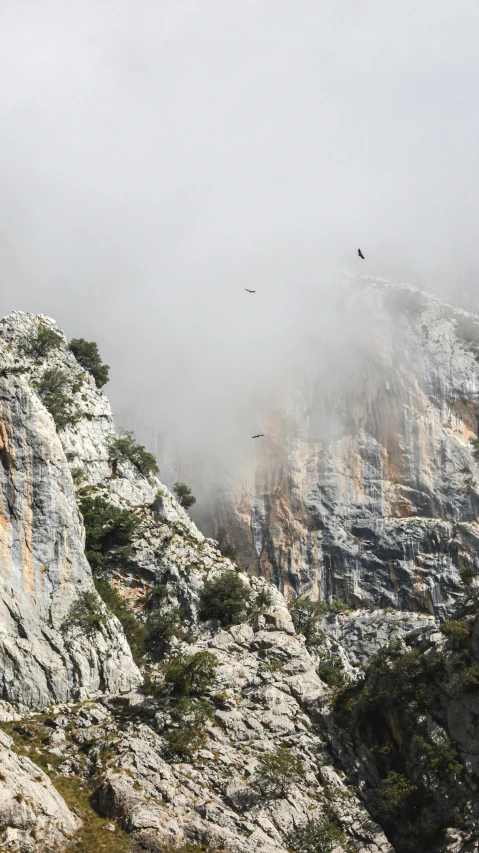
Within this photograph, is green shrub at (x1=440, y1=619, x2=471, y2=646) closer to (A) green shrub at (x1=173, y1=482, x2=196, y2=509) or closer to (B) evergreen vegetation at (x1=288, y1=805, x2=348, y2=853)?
(B) evergreen vegetation at (x1=288, y1=805, x2=348, y2=853)

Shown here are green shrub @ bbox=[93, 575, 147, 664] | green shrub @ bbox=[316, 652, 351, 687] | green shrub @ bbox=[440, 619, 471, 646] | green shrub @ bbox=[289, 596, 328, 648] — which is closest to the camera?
green shrub @ bbox=[440, 619, 471, 646]

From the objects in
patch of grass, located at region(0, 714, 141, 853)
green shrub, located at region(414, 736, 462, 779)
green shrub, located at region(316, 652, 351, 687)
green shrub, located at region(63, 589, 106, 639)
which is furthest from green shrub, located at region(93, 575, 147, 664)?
green shrub, located at region(414, 736, 462, 779)

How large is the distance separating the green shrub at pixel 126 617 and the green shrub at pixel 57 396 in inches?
734

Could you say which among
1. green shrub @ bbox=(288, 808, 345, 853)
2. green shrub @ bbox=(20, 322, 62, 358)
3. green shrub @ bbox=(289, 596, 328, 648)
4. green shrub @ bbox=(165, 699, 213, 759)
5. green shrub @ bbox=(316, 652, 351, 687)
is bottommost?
green shrub @ bbox=(288, 808, 345, 853)

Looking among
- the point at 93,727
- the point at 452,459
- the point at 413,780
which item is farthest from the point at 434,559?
the point at 93,727

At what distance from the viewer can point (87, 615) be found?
5409 cm

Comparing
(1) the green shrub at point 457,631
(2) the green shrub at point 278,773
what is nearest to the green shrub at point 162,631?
(2) the green shrub at point 278,773

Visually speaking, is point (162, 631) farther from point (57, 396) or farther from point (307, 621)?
point (57, 396)

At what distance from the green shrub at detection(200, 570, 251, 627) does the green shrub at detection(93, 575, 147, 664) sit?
237 inches

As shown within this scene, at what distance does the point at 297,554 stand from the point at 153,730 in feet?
217

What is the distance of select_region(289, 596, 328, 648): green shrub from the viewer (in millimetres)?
67250

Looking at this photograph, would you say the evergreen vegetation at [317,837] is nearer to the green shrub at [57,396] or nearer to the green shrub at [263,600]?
the green shrub at [263,600]

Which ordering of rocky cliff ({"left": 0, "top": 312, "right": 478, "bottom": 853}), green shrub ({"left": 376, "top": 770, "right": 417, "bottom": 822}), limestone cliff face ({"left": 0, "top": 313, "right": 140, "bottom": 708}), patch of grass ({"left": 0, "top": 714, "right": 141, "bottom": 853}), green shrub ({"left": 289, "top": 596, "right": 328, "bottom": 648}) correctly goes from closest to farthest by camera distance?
patch of grass ({"left": 0, "top": 714, "right": 141, "bottom": 853}) → rocky cliff ({"left": 0, "top": 312, "right": 478, "bottom": 853}) → green shrub ({"left": 376, "top": 770, "right": 417, "bottom": 822}) → limestone cliff face ({"left": 0, "top": 313, "right": 140, "bottom": 708}) → green shrub ({"left": 289, "top": 596, "right": 328, "bottom": 648})

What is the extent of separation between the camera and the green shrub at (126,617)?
6050 centimetres
